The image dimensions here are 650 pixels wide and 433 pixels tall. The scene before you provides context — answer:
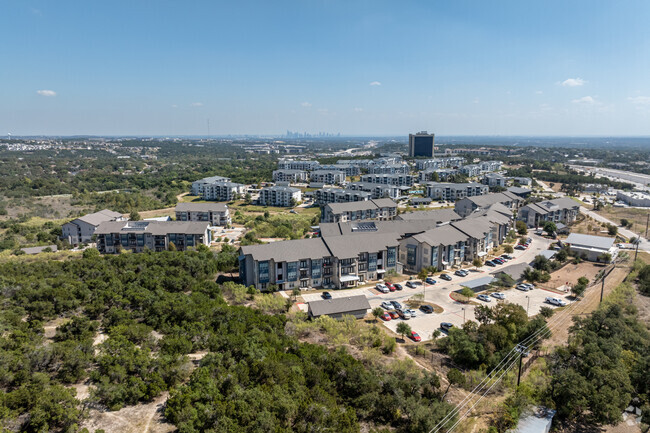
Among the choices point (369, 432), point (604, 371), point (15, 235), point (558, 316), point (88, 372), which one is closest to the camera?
point (369, 432)

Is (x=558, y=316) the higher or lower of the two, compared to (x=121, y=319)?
lower

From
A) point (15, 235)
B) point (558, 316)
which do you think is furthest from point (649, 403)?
point (15, 235)

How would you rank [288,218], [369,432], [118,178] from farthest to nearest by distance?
[118,178]
[288,218]
[369,432]

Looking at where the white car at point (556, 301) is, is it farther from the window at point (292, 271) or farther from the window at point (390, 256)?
the window at point (292, 271)

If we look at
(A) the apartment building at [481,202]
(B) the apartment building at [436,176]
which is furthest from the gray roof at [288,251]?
(B) the apartment building at [436,176]

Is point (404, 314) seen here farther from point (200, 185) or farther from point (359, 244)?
point (200, 185)

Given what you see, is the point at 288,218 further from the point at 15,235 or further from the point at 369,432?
the point at 369,432

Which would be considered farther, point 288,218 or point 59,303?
point 288,218
